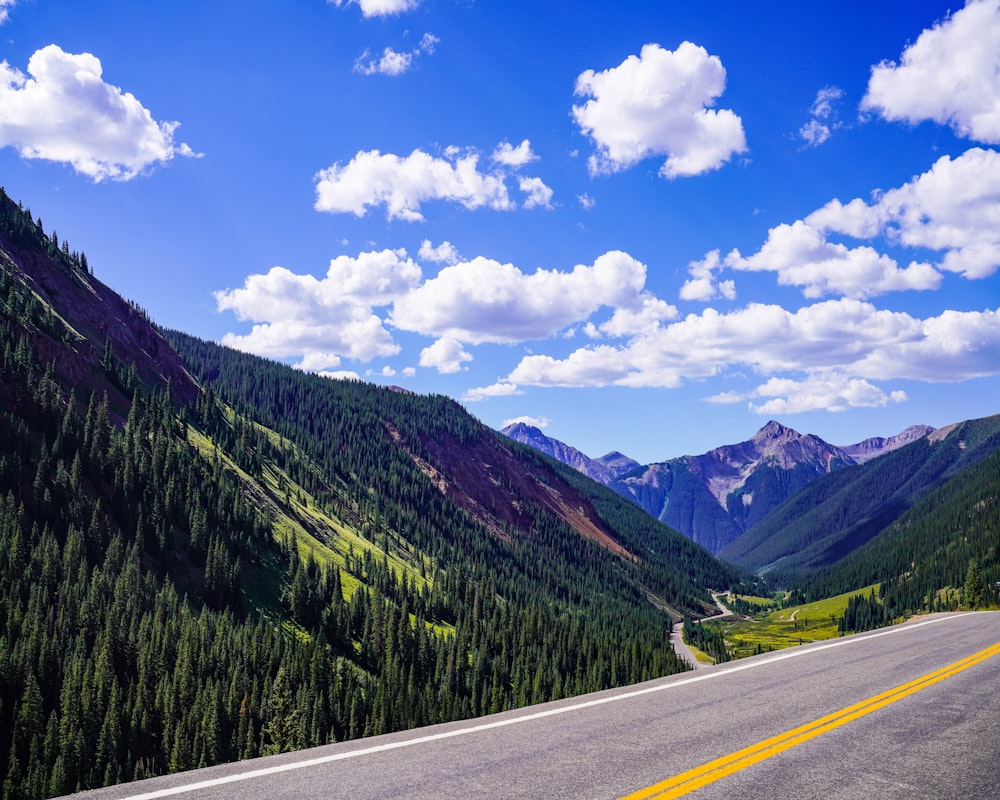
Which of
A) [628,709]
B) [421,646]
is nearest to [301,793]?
[628,709]

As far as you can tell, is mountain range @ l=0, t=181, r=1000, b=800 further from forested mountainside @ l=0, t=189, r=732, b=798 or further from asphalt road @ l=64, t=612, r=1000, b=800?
asphalt road @ l=64, t=612, r=1000, b=800

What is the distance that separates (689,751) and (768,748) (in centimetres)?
169

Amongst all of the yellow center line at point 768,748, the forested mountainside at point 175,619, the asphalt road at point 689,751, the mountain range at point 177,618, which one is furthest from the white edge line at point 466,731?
the mountain range at point 177,618

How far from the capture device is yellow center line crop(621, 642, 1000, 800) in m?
10.3

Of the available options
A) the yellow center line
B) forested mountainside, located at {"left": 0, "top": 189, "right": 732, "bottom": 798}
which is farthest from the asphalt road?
forested mountainside, located at {"left": 0, "top": 189, "right": 732, "bottom": 798}

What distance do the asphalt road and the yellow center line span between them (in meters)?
0.04

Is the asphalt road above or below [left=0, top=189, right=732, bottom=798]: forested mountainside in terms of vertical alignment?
above

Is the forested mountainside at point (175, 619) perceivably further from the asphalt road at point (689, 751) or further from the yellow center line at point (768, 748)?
the yellow center line at point (768, 748)

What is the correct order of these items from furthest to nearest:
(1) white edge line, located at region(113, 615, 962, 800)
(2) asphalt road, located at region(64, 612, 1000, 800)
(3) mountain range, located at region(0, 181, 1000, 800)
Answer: (3) mountain range, located at region(0, 181, 1000, 800) < (2) asphalt road, located at region(64, 612, 1000, 800) < (1) white edge line, located at region(113, 615, 962, 800)

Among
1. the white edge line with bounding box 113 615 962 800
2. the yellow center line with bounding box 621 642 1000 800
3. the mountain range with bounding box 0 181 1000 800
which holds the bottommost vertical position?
the mountain range with bounding box 0 181 1000 800

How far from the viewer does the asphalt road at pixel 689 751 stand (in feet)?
33.8

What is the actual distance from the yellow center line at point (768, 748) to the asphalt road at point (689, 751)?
0.04 meters

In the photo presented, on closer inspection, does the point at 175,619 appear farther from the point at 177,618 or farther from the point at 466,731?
the point at 466,731

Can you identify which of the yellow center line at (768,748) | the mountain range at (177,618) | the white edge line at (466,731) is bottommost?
the mountain range at (177,618)
